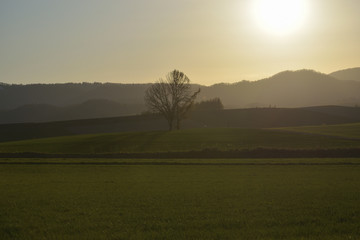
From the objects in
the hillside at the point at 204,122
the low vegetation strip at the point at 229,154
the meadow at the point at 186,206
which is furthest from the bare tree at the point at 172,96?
the meadow at the point at 186,206

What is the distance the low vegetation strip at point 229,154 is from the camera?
139ft

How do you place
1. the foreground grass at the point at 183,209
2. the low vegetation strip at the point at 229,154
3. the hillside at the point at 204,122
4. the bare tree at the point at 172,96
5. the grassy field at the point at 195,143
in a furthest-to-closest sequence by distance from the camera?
the hillside at the point at 204,122
the bare tree at the point at 172,96
the grassy field at the point at 195,143
the low vegetation strip at the point at 229,154
the foreground grass at the point at 183,209

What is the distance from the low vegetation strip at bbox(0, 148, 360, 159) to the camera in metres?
42.4

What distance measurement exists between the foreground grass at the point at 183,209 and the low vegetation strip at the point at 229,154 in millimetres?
20470

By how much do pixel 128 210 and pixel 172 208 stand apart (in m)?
1.60

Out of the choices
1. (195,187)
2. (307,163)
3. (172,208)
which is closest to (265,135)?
(307,163)

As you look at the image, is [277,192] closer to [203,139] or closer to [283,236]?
[283,236]

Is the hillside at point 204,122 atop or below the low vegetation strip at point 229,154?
atop

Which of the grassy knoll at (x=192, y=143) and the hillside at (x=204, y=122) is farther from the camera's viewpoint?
the hillside at (x=204, y=122)

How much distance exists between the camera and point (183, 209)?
545 inches

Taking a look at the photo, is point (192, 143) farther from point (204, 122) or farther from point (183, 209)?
point (204, 122)

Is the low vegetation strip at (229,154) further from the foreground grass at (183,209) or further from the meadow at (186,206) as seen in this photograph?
the foreground grass at (183,209)

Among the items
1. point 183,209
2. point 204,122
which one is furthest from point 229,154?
point 204,122

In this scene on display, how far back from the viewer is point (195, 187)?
19.8m
